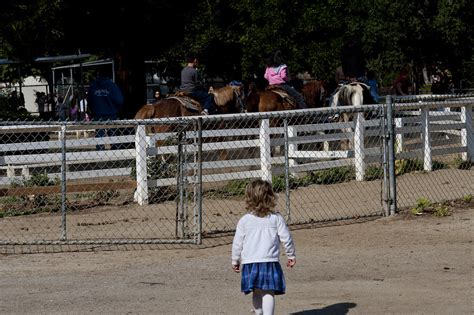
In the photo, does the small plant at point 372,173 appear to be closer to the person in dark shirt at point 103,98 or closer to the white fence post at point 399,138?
the white fence post at point 399,138

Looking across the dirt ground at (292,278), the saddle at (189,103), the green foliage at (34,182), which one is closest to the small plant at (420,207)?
the dirt ground at (292,278)

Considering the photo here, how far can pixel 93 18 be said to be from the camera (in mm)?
29438

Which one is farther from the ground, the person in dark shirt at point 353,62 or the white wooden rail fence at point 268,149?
the person in dark shirt at point 353,62

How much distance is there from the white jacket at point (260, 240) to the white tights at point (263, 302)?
256 mm

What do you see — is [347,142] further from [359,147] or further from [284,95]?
[284,95]

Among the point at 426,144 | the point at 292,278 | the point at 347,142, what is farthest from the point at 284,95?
the point at 292,278

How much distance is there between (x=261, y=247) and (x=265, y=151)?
829 cm

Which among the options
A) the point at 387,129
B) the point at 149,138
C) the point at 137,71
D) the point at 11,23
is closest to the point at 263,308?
the point at 387,129

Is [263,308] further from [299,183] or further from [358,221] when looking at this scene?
[299,183]

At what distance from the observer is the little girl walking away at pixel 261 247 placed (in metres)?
8.38

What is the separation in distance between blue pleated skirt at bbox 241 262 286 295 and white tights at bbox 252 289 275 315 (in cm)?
6

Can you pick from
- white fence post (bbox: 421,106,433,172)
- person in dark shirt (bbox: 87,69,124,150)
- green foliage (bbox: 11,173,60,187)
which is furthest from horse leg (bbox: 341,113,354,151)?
person in dark shirt (bbox: 87,69,124,150)

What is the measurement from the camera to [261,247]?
333 inches

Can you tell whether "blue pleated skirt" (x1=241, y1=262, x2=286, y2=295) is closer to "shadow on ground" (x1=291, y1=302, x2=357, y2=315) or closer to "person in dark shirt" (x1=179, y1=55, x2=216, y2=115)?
"shadow on ground" (x1=291, y1=302, x2=357, y2=315)
